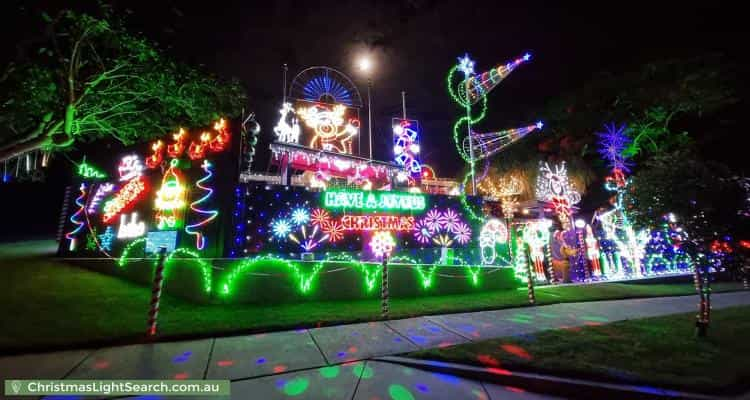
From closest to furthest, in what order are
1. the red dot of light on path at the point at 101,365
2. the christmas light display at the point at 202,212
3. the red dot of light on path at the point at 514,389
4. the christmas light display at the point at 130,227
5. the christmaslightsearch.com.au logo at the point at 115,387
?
the christmaslightsearch.com.au logo at the point at 115,387, the red dot of light on path at the point at 514,389, the red dot of light on path at the point at 101,365, the christmas light display at the point at 202,212, the christmas light display at the point at 130,227

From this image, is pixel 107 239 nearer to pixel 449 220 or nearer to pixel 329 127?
pixel 329 127

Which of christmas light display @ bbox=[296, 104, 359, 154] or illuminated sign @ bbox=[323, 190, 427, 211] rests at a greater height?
christmas light display @ bbox=[296, 104, 359, 154]

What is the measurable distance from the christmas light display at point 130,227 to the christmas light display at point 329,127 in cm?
711

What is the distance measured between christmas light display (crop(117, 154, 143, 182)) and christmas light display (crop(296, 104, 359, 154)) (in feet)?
22.1

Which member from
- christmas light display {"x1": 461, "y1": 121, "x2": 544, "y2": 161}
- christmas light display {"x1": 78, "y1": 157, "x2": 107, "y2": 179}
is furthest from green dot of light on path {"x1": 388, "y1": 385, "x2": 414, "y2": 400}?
christmas light display {"x1": 78, "y1": 157, "x2": 107, "y2": 179}

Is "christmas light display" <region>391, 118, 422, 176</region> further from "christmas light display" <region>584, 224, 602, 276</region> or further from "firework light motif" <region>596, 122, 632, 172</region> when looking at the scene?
"firework light motif" <region>596, 122, 632, 172</region>

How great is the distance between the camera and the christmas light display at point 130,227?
10.6m

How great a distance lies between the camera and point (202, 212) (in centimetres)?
904

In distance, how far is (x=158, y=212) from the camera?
10.1 m

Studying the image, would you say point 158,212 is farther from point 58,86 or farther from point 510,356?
point 510,356

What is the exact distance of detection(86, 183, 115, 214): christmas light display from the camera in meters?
12.4

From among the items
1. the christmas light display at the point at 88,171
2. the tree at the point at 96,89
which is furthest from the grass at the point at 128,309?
the christmas light display at the point at 88,171

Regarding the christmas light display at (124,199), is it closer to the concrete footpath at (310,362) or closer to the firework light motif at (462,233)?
the concrete footpath at (310,362)

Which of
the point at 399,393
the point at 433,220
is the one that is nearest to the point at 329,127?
the point at 433,220
